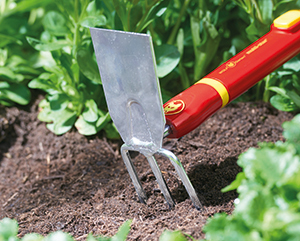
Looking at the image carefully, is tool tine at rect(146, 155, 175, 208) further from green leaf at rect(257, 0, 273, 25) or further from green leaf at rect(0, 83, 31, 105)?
green leaf at rect(0, 83, 31, 105)

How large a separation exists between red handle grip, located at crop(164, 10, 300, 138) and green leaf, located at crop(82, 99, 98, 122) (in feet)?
1.63

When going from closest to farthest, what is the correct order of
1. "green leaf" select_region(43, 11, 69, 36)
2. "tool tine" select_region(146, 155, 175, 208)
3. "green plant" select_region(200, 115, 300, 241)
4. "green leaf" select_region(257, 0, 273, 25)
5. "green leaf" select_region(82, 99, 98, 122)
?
"green plant" select_region(200, 115, 300, 241), "tool tine" select_region(146, 155, 175, 208), "green leaf" select_region(257, 0, 273, 25), "green leaf" select_region(82, 99, 98, 122), "green leaf" select_region(43, 11, 69, 36)

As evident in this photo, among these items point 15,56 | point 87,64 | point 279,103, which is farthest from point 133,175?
point 15,56

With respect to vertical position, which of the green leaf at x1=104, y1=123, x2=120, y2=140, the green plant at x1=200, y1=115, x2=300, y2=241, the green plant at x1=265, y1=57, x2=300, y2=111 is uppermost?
the green plant at x1=200, y1=115, x2=300, y2=241

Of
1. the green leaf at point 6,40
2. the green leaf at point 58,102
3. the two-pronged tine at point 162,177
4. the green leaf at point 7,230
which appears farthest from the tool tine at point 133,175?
the green leaf at point 6,40

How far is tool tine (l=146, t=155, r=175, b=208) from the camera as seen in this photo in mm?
897

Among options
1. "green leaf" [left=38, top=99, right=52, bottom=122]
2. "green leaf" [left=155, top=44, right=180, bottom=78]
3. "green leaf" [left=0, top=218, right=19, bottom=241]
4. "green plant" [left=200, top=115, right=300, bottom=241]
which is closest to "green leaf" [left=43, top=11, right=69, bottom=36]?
"green leaf" [left=38, top=99, right=52, bottom=122]

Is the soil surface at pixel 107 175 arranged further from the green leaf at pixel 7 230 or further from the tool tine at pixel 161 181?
the green leaf at pixel 7 230

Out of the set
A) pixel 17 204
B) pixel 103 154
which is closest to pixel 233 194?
pixel 103 154

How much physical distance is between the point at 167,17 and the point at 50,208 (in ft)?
3.08

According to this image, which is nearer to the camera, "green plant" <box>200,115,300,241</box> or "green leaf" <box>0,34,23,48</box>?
"green plant" <box>200,115,300,241</box>

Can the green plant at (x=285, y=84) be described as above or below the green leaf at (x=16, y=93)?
above

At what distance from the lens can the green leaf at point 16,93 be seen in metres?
1.56

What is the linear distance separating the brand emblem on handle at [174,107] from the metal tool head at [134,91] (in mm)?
71
